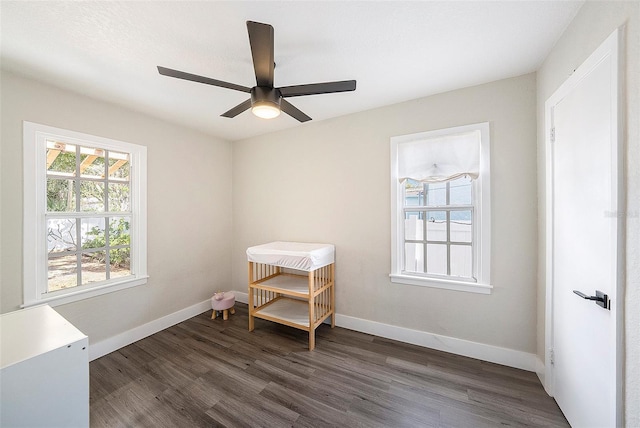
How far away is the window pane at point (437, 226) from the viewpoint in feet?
7.63

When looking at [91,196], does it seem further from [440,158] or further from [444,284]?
[444,284]

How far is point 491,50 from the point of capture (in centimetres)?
164

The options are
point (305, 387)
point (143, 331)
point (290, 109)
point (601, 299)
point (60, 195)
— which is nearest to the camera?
point (601, 299)

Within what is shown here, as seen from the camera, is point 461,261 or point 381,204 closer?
point 461,261

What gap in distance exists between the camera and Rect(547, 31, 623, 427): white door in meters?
1.08

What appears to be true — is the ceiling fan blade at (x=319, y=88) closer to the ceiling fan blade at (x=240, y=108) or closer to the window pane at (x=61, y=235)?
the ceiling fan blade at (x=240, y=108)

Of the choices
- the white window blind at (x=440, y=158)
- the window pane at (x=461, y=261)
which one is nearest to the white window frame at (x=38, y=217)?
the white window blind at (x=440, y=158)

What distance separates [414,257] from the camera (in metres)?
2.47

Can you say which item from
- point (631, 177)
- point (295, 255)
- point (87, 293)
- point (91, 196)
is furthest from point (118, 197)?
point (631, 177)

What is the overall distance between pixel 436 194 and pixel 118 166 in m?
3.45

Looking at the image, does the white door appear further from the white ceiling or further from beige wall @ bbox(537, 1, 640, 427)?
the white ceiling

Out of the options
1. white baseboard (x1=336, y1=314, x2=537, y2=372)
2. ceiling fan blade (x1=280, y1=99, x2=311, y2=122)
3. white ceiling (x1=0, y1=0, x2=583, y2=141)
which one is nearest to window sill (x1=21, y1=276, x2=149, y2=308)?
white ceiling (x1=0, y1=0, x2=583, y2=141)

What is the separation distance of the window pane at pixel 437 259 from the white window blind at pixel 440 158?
69cm

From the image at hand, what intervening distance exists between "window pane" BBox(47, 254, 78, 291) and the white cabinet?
1.21m
